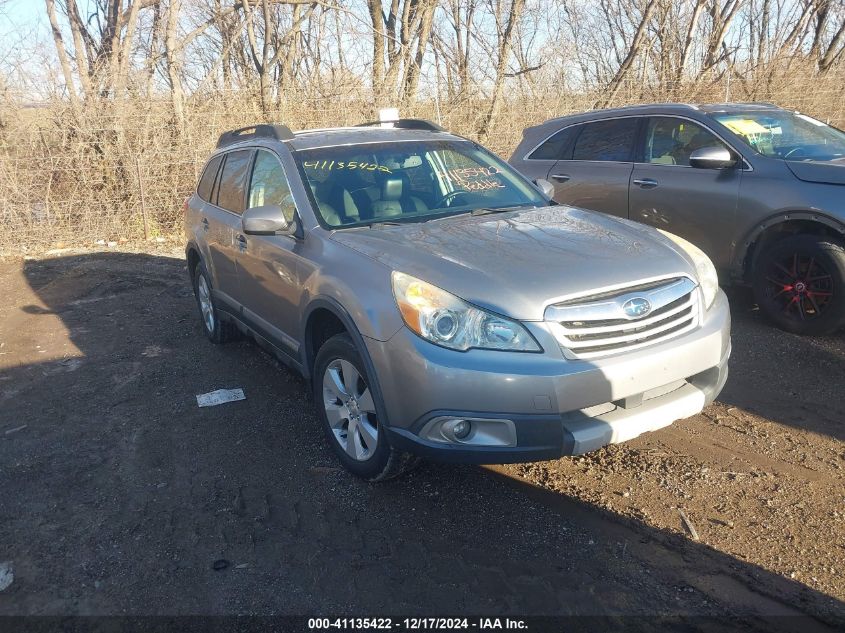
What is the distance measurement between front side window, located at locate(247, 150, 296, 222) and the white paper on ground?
137 centimetres

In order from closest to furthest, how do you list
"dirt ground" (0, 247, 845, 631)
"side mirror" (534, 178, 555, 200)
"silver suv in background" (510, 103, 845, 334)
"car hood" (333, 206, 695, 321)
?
"dirt ground" (0, 247, 845, 631) → "car hood" (333, 206, 695, 321) → "side mirror" (534, 178, 555, 200) → "silver suv in background" (510, 103, 845, 334)

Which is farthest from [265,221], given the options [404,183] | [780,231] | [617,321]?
[780,231]

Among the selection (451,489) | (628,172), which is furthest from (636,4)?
(451,489)

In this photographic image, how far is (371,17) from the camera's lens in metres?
17.1

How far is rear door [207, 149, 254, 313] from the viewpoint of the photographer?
5.22 m

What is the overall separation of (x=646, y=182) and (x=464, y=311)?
3.98m

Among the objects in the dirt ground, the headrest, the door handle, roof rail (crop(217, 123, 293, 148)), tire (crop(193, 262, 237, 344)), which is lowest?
the dirt ground

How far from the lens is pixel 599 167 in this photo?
681cm

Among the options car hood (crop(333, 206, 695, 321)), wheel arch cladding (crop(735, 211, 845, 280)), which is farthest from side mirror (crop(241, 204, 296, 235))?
Result: wheel arch cladding (crop(735, 211, 845, 280))

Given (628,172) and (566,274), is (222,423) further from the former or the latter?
(628,172)

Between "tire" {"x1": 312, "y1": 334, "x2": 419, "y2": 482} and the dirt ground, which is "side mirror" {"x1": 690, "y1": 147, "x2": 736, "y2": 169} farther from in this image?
"tire" {"x1": 312, "y1": 334, "x2": 419, "y2": 482}

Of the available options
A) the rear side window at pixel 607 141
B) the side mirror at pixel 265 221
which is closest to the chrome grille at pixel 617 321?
the side mirror at pixel 265 221

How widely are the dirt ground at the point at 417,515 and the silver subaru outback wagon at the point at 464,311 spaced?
16.5 inches

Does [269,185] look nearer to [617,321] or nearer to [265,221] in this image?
[265,221]
